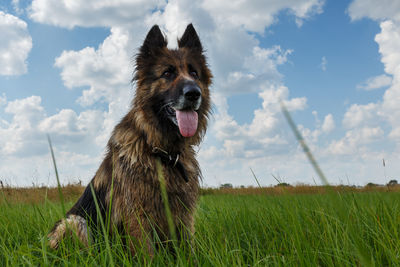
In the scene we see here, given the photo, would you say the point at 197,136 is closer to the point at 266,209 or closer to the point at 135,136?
the point at 135,136

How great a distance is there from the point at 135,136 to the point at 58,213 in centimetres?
254

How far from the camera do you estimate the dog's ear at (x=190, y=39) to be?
504cm

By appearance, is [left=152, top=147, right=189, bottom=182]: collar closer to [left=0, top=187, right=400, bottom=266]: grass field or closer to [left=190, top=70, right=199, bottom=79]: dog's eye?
[left=0, top=187, right=400, bottom=266]: grass field

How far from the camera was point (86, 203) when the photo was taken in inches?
160

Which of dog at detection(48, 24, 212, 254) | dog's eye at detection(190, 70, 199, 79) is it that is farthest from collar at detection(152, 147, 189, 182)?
dog's eye at detection(190, 70, 199, 79)

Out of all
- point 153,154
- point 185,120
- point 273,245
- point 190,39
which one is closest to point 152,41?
point 190,39

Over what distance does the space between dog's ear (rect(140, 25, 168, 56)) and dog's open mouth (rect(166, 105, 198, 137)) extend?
99 centimetres

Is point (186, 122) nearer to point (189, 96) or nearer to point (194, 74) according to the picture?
point (189, 96)

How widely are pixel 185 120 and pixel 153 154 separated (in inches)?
23.7

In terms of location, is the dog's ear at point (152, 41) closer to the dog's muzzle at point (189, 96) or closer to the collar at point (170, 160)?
the dog's muzzle at point (189, 96)

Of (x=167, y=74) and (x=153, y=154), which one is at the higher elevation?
(x=167, y=74)

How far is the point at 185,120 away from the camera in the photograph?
406 centimetres

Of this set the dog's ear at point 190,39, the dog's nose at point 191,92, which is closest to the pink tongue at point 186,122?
the dog's nose at point 191,92

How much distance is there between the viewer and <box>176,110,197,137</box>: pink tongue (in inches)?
158
